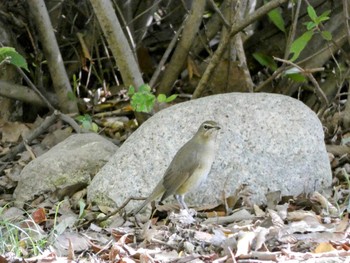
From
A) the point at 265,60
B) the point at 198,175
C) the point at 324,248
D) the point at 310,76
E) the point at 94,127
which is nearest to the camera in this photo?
the point at 324,248

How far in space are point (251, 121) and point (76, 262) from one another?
7.47 feet

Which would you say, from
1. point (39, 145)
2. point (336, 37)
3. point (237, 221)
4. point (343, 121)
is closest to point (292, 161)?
point (237, 221)

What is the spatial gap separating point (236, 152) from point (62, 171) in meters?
1.50

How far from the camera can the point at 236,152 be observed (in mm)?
7270

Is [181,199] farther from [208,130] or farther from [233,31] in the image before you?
[233,31]

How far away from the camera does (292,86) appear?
9250 mm

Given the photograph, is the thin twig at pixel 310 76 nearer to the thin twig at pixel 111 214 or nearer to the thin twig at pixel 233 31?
the thin twig at pixel 233 31

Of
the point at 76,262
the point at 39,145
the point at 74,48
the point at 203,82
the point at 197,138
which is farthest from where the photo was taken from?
A: the point at 74,48

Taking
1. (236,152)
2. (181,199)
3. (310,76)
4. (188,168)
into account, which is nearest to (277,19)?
(310,76)

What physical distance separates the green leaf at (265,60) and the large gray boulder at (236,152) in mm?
1770

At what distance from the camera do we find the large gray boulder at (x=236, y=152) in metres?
7.18

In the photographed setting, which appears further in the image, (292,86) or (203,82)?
(292,86)

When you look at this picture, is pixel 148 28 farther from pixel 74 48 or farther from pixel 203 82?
pixel 203 82

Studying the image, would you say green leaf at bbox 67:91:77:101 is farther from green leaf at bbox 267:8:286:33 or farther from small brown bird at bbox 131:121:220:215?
small brown bird at bbox 131:121:220:215
